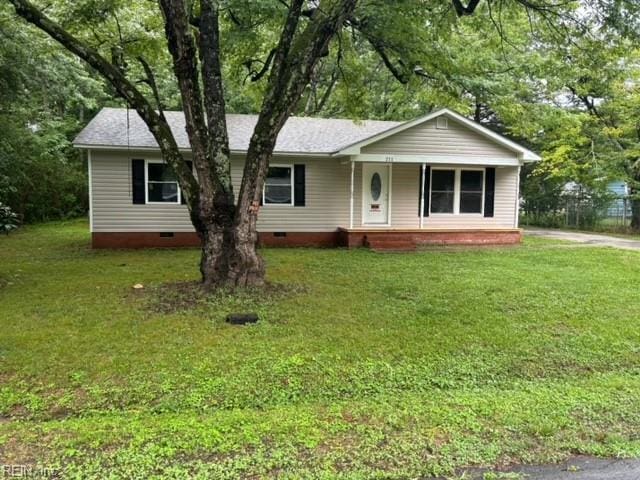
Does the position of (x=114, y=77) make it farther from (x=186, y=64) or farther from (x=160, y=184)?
(x=160, y=184)

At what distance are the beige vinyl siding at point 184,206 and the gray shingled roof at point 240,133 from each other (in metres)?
0.33

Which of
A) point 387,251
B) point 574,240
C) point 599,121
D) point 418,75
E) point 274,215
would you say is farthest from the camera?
point 599,121

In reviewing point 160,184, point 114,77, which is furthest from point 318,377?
point 160,184

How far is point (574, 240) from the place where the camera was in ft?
47.6

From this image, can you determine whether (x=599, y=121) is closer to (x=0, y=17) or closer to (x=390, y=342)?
(x=390, y=342)

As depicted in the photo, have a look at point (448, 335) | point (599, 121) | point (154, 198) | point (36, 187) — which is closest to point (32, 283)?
point (154, 198)

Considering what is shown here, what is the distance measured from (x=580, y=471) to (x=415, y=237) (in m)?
10.1

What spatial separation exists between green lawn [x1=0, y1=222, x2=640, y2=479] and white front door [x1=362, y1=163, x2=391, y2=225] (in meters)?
5.55

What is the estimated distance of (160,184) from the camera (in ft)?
39.5

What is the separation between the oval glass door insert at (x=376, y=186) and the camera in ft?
43.5

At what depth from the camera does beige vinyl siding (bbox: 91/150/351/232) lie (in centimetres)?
1166

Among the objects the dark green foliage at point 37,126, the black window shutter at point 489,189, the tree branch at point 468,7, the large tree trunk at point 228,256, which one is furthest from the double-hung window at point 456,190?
the dark green foliage at point 37,126

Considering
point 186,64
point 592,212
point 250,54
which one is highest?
point 250,54

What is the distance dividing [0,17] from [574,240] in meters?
15.7
